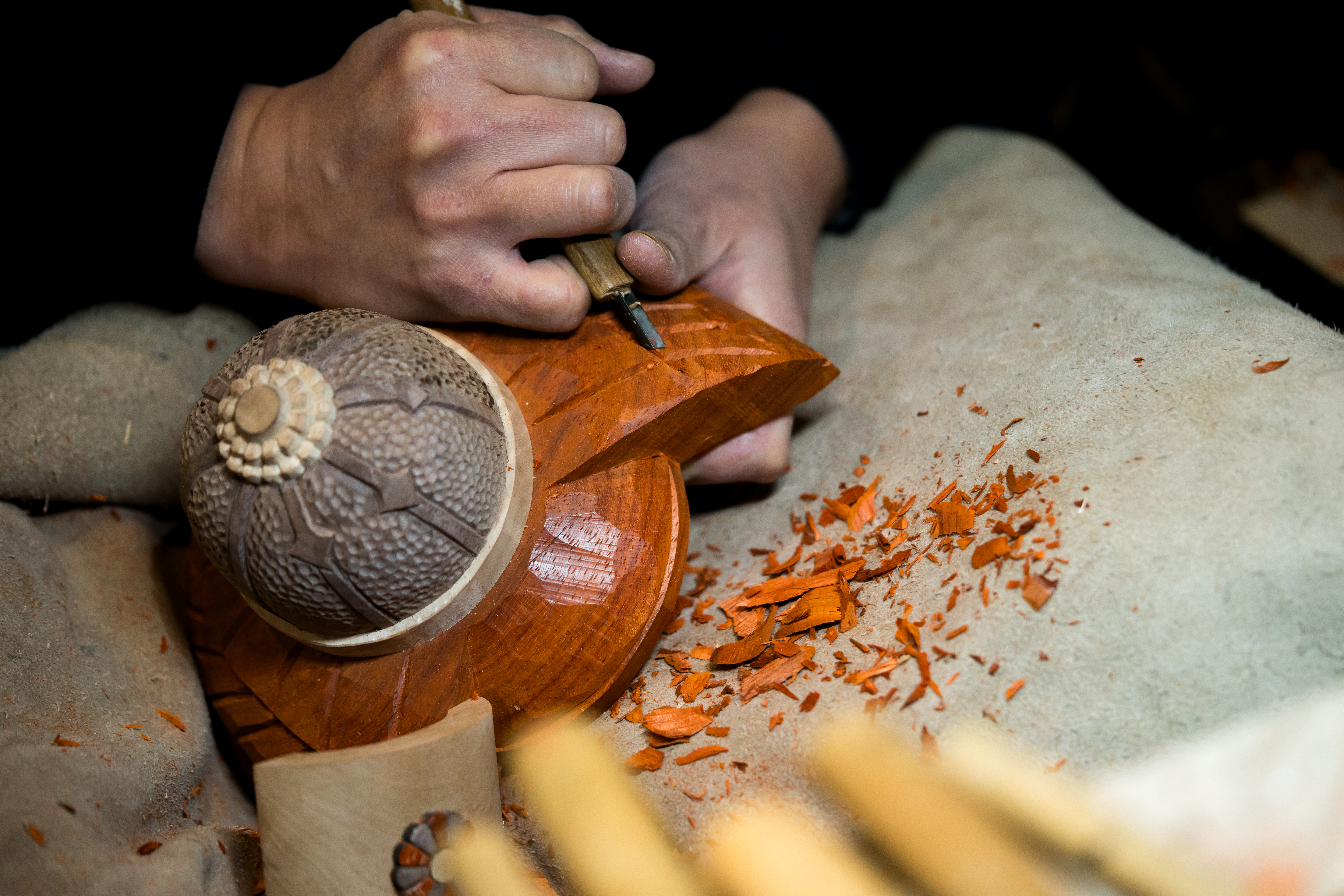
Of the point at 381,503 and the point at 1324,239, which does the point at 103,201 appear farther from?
the point at 1324,239

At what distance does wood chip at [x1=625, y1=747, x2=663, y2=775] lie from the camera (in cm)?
86

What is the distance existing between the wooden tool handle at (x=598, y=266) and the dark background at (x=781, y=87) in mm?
483

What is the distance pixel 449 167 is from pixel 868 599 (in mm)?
652

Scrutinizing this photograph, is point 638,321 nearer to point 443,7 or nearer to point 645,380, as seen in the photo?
point 645,380

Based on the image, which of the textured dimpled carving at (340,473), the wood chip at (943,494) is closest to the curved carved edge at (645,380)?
the textured dimpled carving at (340,473)

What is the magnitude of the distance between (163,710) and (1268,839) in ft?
3.57

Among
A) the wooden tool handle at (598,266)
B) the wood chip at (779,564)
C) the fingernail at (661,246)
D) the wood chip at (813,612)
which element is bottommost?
the wood chip at (779,564)

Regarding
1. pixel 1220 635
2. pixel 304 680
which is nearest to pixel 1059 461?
pixel 1220 635

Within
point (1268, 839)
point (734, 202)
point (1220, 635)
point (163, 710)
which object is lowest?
point (163, 710)

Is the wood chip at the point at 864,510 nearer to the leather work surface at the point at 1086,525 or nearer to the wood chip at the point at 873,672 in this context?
the leather work surface at the point at 1086,525

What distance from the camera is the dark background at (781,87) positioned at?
1.06 metres

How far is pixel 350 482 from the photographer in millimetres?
788

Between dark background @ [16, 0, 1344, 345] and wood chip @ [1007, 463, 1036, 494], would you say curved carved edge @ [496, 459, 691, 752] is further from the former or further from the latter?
dark background @ [16, 0, 1344, 345]

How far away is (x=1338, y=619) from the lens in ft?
2.33
